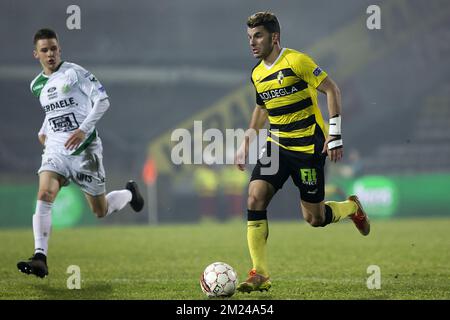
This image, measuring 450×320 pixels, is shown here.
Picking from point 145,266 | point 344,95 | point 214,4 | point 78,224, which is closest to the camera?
point 145,266

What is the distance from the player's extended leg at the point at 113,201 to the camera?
8.56 meters

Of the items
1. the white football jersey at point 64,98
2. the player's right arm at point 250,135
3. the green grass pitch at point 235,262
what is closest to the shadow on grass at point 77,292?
the green grass pitch at point 235,262

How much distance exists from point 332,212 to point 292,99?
48.3 inches

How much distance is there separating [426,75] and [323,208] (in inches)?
910

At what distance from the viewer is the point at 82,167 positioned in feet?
26.5

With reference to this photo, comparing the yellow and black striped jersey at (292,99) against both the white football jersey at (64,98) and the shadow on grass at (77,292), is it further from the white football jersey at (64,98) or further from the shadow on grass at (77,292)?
the shadow on grass at (77,292)

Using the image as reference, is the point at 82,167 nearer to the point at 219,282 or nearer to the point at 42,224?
the point at 42,224

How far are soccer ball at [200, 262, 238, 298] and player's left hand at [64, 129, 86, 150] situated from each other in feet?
6.78

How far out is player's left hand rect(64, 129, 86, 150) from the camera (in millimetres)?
7629

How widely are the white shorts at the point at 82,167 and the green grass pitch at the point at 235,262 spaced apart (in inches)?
37.3

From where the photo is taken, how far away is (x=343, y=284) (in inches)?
282

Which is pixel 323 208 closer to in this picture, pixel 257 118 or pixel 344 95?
pixel 257 118

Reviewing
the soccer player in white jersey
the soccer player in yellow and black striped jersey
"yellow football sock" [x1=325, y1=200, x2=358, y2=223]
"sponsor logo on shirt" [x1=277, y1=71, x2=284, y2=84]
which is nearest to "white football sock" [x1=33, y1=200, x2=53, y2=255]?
the soccer player in white jersey
